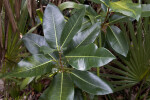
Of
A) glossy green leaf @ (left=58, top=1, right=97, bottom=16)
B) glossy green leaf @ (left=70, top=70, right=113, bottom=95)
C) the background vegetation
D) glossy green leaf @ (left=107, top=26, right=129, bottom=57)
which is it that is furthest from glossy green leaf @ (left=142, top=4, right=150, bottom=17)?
glossy green leaf @ (left=70, top=70, right=113, bottom=95)

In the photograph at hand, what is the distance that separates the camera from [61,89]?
1.90 ft

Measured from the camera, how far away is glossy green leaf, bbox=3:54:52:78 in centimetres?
55

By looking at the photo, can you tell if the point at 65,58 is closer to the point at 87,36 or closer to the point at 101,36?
the point at 87,36

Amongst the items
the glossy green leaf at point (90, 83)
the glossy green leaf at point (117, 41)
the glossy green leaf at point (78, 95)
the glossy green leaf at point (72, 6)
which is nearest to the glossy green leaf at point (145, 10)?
the glossy green leaf at point (117, 41)

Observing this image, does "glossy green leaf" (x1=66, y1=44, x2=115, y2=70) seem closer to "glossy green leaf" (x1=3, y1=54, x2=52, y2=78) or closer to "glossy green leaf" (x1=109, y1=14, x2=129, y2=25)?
"glossy green leaf" (x1=3, y1=54, x2=52, y2=78)

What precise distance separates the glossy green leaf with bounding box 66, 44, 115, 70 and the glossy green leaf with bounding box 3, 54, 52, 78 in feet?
0.38

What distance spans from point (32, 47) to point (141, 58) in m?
0.71

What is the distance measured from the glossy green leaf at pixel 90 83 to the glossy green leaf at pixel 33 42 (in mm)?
209

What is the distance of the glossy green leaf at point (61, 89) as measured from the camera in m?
0.55

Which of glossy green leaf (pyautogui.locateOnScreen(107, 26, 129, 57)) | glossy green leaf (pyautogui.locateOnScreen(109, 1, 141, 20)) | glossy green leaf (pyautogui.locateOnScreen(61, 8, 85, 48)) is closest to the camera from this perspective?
glossy green leaf (pyautogui.locateOnScreen(109, 1, 141, 20))

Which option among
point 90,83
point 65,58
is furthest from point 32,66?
point 90,83

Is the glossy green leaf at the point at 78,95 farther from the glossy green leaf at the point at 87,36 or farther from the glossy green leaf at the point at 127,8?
the glossy green leaf at the point at 127,8

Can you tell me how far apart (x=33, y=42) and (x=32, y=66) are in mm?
180

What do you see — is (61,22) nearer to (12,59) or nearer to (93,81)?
(93,81)
